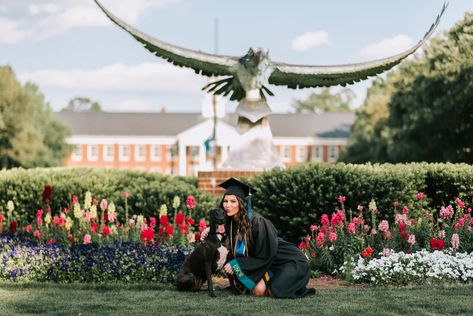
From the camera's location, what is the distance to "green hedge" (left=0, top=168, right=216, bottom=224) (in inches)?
484

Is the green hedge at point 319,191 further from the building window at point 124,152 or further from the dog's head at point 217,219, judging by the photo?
the building window at point 124,152

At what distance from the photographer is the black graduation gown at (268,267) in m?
7.24

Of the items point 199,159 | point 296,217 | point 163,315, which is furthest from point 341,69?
point 199,159

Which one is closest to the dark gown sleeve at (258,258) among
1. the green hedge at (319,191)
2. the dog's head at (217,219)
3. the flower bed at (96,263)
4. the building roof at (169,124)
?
the dog's head at (217,219)

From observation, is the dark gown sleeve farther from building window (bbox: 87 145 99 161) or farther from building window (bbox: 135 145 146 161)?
building window (bbox: 87 145 99 161)

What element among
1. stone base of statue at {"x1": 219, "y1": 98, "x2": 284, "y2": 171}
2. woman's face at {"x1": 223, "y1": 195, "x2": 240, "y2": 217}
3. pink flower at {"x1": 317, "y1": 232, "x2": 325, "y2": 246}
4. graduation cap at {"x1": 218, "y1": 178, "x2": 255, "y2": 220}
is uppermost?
stone base of statue at {"x1": 219, "y1": 98, "x2": 284, "y2": 171}

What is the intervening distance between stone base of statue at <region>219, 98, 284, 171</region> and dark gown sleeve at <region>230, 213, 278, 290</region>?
5.97m

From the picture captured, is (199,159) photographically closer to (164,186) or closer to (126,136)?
(126,136)

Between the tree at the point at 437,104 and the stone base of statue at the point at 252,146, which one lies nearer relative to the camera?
the stone base of statue at the point at 252,146

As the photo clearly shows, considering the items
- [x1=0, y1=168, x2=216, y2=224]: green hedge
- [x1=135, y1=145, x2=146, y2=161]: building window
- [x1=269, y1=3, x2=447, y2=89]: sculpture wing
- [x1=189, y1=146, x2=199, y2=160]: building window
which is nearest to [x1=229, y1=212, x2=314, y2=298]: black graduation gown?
[x1=0, y1=168, x2=216, y2=224]: green hedge

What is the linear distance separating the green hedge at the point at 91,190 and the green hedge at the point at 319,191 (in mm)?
1075

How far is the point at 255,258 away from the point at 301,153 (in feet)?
230

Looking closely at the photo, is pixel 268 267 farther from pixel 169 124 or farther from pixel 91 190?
pixel 169 124

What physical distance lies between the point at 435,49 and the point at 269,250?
1118 inches
